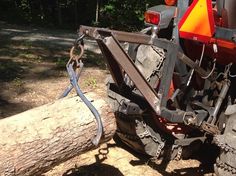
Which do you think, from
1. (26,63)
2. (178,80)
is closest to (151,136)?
(178,80)

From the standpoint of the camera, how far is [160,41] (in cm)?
354

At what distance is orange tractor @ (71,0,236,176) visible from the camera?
136 inches

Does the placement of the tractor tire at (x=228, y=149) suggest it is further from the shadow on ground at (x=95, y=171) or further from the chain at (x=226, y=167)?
the shadow on ground at (x=95, y=171)

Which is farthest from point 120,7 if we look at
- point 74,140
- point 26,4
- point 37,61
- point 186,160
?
point 74,140

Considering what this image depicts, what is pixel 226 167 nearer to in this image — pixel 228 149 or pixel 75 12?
pixel 228 149

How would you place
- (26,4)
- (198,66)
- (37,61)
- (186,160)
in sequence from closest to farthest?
(198,66)
(186,160)
(37,61)
(26,4)

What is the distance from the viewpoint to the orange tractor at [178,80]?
345cm

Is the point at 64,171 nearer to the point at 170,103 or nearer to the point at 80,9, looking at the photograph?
the point at 170,103

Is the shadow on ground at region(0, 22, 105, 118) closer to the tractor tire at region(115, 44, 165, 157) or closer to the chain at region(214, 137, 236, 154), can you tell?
the tractor tire at region(115, 44, 165, 157)

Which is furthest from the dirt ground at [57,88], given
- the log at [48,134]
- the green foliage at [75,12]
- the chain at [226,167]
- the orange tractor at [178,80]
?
the green foliage at [75,12]

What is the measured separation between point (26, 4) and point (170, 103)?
16.8m

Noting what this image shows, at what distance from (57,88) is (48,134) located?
10.6 feet

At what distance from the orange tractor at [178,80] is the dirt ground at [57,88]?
0.62 ft

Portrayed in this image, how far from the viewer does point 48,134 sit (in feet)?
10.7
